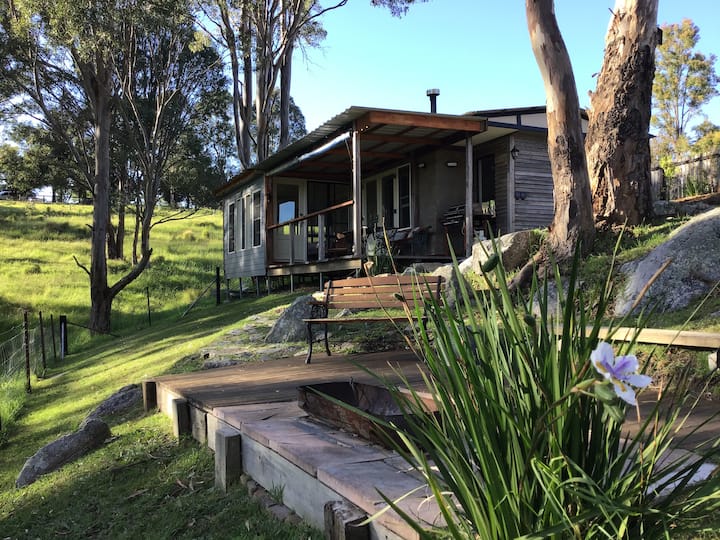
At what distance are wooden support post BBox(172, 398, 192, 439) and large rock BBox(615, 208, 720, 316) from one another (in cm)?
418

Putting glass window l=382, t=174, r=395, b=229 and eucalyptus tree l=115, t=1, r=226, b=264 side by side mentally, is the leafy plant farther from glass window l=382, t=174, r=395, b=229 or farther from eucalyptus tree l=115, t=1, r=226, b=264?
eucalyptus tree l=115, t=1, r=226, b=264

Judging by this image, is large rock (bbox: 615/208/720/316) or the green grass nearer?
the green grass

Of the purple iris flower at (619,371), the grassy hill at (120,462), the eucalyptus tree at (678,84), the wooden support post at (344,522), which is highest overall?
the eucalyptus tree at (678,84)

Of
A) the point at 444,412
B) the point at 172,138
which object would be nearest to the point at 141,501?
the point at 444,412

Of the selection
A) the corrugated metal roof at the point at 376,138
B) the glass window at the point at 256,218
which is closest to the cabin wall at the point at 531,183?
the corrugated metal roof at the point at 376,138

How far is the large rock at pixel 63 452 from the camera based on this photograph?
463 centimetres

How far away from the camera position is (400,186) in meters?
15.3

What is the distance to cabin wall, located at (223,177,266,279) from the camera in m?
17.0

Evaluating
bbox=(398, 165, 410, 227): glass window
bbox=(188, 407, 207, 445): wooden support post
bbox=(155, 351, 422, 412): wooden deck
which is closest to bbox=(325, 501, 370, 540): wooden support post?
bbox=(155, 351, 422, 412): wooden deck

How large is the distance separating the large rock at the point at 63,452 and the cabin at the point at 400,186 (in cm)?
658

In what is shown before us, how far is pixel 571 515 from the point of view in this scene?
1410mm

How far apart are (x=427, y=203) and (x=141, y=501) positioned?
37.3 feet

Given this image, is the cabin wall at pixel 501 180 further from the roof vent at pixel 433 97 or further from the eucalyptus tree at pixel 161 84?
the eucalyptus tree at pixel 161 84

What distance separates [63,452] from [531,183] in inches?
453
